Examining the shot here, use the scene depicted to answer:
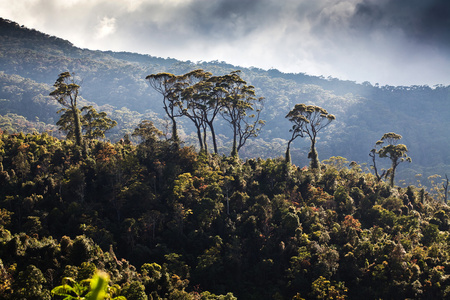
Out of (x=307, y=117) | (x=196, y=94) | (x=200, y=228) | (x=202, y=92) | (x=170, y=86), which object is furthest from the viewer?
(x=307, y=117)

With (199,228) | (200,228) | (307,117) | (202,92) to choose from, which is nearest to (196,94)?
(202,92)

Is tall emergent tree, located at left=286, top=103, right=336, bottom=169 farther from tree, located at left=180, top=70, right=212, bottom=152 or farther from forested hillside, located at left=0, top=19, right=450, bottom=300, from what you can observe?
tree, located at left=180, top=70, right=212, bottom=152

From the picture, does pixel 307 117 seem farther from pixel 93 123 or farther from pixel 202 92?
pixel 93 123

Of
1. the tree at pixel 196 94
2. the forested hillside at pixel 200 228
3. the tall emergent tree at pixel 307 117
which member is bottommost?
the forested hillside at pixel 200 228

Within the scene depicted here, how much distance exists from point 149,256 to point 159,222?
13.4 feet

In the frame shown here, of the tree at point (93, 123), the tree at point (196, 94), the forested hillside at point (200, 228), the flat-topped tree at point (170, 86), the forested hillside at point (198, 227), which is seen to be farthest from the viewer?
the tree at point (93, 123)

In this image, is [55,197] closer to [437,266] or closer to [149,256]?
[149,256]

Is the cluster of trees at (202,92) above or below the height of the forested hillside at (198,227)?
above

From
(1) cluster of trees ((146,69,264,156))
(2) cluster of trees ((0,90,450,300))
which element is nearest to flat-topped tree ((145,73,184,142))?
(1) cluster of trees ((146,69,264,156))

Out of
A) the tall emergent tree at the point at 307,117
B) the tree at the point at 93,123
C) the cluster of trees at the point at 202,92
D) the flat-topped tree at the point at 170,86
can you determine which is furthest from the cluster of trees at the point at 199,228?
the tree at the point at 93,123

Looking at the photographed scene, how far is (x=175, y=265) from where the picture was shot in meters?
28.0

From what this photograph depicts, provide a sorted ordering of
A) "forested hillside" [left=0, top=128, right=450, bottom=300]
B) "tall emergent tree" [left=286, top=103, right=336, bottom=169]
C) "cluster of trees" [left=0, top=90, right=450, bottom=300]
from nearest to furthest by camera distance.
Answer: "cluster of trees" [left=0, top=90, right=450, bottom=300] < "forested hillside" [left=0, top=128, right=450, bottom=300] < "tall emergent tree" [left=286, top=103, right=336, bottom=169]

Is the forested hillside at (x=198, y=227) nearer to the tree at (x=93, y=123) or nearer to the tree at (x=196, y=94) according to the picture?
the tree at (x=196, y=94)

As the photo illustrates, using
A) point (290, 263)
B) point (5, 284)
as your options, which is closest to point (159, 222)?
point (290, 263)
